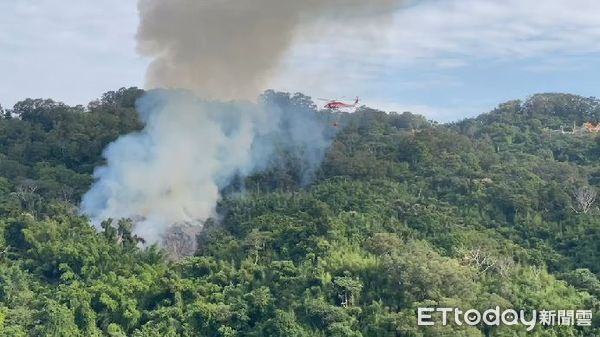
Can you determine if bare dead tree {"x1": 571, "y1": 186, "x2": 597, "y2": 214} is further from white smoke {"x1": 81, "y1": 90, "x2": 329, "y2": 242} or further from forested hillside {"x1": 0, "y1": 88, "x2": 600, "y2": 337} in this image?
white smoke {"x1": 81, "y1": 90, "x2": 329, "y2": 242}

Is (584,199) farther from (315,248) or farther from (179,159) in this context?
(179,159)

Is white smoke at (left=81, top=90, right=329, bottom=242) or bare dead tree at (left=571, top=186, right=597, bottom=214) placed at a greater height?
→ white smoke at (left=81, top=90, right=329, bottom=242)

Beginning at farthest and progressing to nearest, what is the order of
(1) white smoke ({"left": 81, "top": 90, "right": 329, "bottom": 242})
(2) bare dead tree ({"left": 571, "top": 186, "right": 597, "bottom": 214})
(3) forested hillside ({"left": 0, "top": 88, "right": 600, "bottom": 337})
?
(2) bare dead tree ({"left": 571, "top": 186, "right": 597, "bottom": 214}) → (1) white smoke ({"left": 81, "top": 90, "right": 329, "bottom": 242}) → (3) forested hillside ({"left": 0, "top": 88, "right": 600, "bottom": 337})

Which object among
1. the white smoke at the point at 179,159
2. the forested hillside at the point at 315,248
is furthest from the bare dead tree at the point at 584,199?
the white smoke at the point at 179,159

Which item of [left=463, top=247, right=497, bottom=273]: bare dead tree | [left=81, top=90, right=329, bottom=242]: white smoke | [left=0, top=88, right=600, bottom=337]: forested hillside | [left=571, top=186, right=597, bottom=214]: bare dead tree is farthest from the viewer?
[left=571, top=186, right=597, bottom=214]: bare dead tree

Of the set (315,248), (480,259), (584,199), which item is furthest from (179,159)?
(584,199)

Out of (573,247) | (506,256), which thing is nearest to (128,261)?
(506,256)

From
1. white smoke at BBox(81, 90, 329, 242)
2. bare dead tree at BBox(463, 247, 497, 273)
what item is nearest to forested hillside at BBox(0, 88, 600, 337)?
bare dead tree at BBox(463, 247, 497, 273)

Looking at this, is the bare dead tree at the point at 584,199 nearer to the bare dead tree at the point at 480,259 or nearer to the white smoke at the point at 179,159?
the bare dead tree at the point at 480,259
